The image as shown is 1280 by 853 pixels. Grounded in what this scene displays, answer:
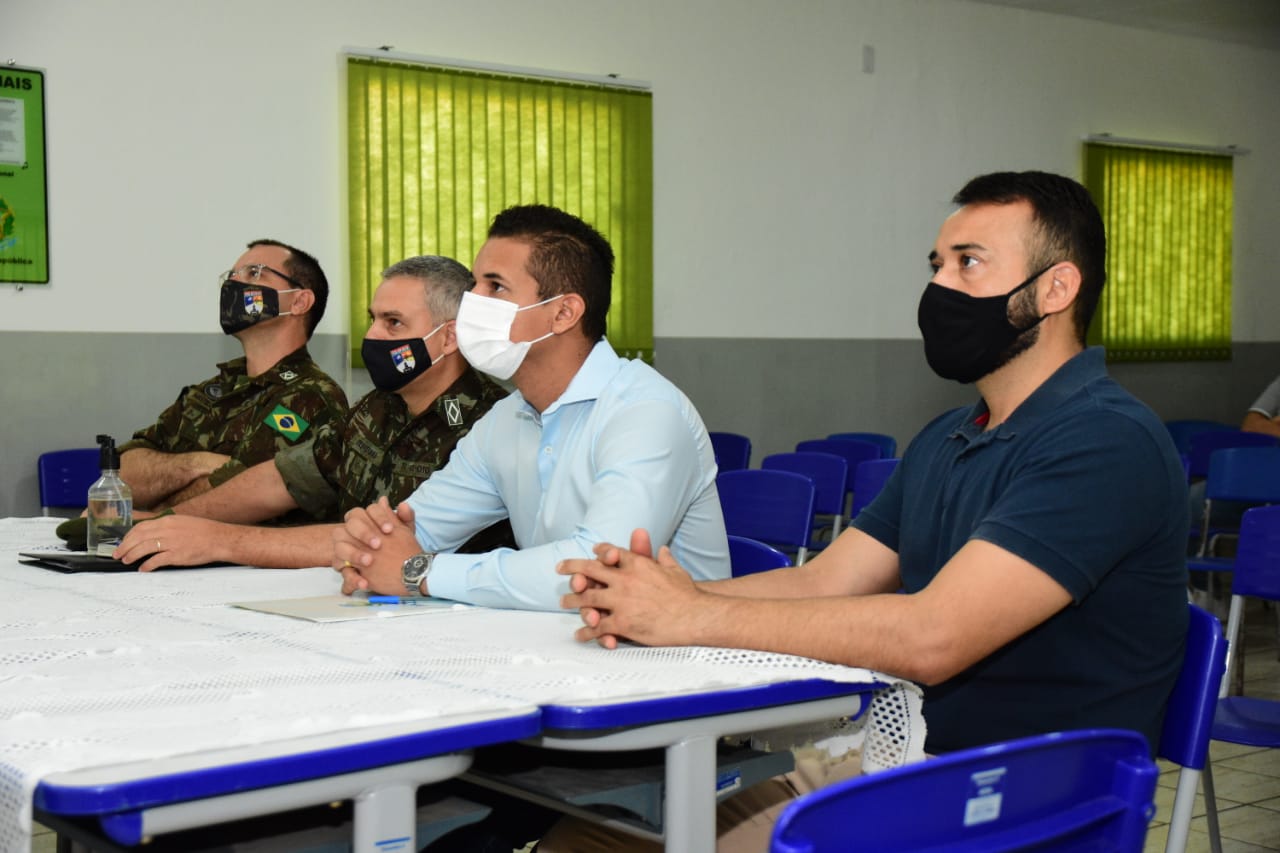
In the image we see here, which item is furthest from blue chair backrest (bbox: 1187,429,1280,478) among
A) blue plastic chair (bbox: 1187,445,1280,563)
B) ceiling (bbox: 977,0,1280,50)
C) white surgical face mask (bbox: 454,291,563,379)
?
white surgical face mask (bbox: 454,291,563,379)

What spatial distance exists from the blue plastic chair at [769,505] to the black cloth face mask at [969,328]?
1.56m

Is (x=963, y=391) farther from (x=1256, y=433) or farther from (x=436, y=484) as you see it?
(x=436, y=484)

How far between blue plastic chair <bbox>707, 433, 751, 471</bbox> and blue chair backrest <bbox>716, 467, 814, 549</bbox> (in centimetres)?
222

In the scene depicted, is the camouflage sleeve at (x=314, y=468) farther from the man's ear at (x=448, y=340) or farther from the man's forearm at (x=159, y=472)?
the man's forearm at (x=159, y=472)

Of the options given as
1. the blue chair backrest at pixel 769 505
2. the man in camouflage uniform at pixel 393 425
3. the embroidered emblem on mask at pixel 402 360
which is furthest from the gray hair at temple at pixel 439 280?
the blue chair backrest at pixel 769 505

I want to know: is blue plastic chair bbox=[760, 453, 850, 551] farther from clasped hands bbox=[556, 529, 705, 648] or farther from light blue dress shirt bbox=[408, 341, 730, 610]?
clasped hands bbox=[556, 529, 705, 648]

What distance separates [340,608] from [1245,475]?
4.04m

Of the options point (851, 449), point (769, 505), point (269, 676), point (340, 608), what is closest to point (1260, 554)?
point (769, 505)

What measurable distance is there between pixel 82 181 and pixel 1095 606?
500cm

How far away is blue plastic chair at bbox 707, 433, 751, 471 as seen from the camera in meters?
6.05

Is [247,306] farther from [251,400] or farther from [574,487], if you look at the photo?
[574,487]

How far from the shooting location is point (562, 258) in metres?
2.53

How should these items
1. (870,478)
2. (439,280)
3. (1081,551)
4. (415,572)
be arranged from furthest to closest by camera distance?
(870,478), (439,280), (415,572), (1081,551)

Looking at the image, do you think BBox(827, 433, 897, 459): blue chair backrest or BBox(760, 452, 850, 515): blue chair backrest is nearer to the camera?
BBox(760, 452, 850, 515): blue chair backrest
